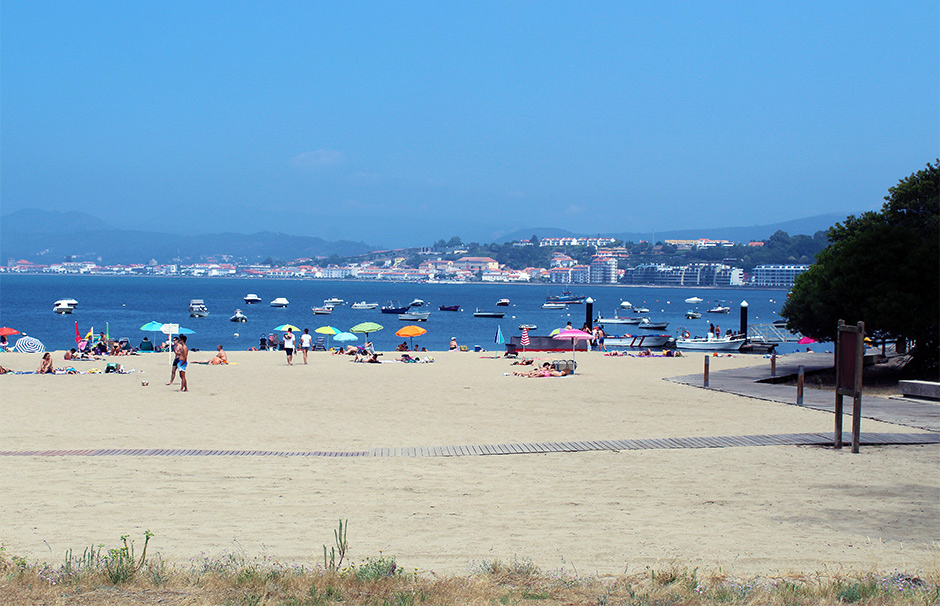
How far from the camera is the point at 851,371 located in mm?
11219

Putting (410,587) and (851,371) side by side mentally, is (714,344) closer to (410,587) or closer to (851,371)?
(851,371)

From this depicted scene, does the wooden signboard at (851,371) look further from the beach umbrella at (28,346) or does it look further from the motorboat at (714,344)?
the motorboat at (714,344)

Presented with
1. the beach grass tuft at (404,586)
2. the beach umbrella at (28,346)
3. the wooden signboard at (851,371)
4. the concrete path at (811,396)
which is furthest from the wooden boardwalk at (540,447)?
the beach umbrella at (28,346)

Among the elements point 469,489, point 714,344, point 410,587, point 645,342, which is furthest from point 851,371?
point 645,342

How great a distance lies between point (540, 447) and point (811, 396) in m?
9.33

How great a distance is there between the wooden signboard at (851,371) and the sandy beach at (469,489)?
41cm

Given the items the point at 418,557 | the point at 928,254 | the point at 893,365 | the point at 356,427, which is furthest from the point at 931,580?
the point at 893,365

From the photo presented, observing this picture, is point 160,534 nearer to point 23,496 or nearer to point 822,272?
point 23,496

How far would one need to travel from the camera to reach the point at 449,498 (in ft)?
27.9

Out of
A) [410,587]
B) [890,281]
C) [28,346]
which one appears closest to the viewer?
[410,587]

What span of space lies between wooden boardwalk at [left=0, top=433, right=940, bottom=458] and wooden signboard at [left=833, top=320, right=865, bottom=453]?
64 centimetres

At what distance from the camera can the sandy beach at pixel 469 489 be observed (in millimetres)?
6695

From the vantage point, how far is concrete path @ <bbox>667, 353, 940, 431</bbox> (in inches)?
565

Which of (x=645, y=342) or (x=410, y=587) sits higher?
(x=410, y=587)
